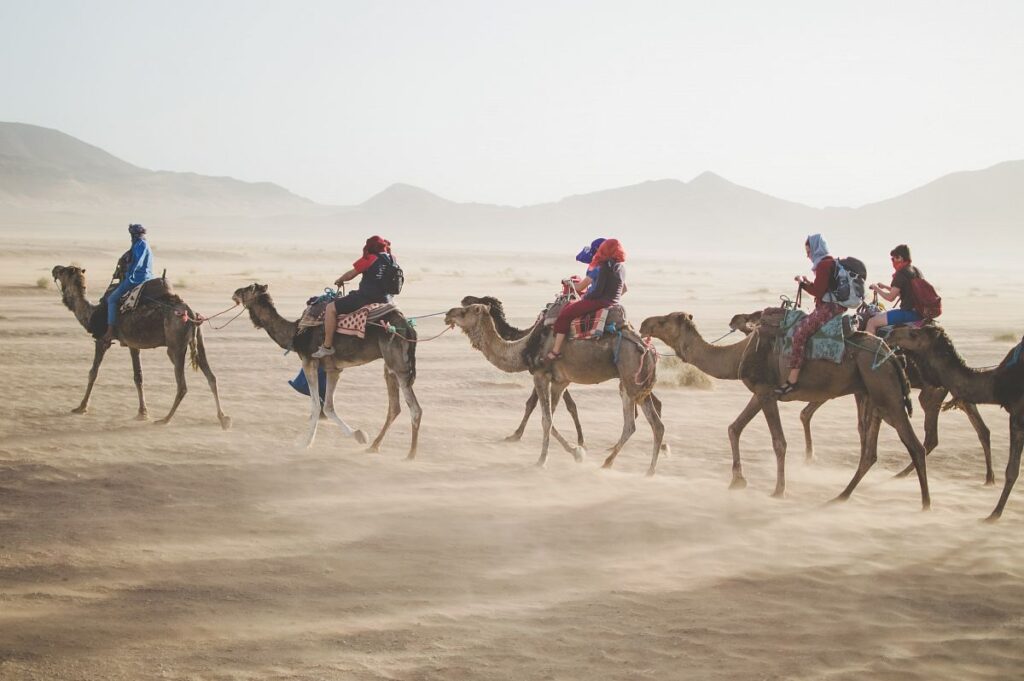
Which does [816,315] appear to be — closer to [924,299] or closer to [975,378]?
[924,299]

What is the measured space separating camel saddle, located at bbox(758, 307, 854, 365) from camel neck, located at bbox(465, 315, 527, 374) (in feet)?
10.3

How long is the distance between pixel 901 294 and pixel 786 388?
2108mm

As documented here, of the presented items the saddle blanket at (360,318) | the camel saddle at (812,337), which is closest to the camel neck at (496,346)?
the saddle blanket at (360,318)

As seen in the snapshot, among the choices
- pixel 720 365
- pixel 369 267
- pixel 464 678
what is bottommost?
pixel 464 678

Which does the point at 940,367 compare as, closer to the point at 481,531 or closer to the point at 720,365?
the point at 720,365

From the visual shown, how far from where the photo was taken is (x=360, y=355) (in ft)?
41.5

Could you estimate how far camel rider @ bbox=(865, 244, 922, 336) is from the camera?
38.5ft

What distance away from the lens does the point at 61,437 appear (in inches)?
488

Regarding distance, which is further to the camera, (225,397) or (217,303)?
(217,303)

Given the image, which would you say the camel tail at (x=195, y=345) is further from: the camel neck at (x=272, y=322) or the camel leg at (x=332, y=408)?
the camel leg at (x=332, y=408)

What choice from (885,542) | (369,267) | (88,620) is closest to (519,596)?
(88,620)

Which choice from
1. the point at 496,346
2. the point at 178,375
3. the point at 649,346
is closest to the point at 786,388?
the point at 649,346

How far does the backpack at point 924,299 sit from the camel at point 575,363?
315 cm

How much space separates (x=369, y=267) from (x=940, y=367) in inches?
271
